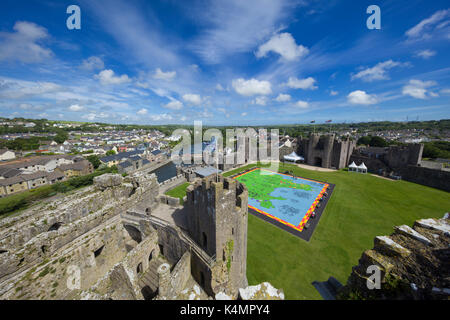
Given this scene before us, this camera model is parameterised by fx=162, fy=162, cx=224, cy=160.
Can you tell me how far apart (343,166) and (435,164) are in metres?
14.3

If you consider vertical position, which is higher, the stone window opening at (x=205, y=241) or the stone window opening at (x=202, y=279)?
→ the stone window opening at (x=205, y=241)

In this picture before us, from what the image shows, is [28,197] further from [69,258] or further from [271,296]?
[271,296]

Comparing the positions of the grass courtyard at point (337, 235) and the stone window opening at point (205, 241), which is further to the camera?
the grass courtyard at point (337, 235)

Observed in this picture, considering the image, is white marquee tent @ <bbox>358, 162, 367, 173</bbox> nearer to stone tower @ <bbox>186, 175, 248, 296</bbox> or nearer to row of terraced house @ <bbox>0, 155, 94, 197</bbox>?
stone tower @ <bbox>186, 175, 248, 296</bbox>

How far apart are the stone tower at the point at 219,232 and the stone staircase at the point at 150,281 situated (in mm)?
2780

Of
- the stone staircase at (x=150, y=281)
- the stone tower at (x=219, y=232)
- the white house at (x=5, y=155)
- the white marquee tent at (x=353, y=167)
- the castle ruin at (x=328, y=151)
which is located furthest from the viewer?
the white house at (x=5, y=155)

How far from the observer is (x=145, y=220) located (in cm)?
1325

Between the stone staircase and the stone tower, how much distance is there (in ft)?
9.12

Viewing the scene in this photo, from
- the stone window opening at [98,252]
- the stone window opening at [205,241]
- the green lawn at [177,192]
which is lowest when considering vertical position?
the green lawn at [177,192]

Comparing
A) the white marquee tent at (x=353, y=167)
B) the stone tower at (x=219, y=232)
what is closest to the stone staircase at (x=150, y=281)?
the stone tower at (x=219, y=232)

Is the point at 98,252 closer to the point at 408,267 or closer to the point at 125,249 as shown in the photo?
the point at 125,249

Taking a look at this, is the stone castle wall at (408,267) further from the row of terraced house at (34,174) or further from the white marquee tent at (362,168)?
the row of terraced house at (34,174)

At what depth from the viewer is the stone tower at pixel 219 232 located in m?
9.22

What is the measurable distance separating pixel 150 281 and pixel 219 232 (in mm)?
6922
